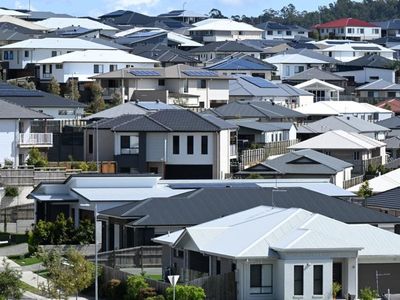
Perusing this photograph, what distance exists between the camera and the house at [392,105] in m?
97.3

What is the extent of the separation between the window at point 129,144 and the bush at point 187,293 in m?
26.7

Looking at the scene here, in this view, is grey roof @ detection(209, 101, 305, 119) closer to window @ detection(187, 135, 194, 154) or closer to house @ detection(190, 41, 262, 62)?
window @ detection(187, 135, 194, 154)

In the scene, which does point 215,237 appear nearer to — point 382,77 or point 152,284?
point 152,284

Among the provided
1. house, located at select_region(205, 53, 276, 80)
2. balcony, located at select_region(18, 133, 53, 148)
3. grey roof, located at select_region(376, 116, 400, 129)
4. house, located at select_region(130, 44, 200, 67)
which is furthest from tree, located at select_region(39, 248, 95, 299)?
house, located at select_region(130, 44, 200, 67)

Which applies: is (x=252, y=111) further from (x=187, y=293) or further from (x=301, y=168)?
(x=187, y=293)

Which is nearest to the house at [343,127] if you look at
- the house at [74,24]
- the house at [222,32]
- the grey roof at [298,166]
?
the grey roof at [298,166]

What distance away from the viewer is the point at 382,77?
373ft

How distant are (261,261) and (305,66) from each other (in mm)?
77892

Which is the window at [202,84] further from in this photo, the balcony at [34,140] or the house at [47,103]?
the balcony at [34,140]

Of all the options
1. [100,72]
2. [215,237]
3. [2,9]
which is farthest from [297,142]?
[2,9]

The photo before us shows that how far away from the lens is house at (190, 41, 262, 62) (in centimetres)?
11644

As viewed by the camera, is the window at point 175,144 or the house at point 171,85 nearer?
the window at point 175,144

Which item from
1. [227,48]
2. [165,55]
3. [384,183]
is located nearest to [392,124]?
[165,55]

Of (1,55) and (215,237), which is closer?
(215,237)
